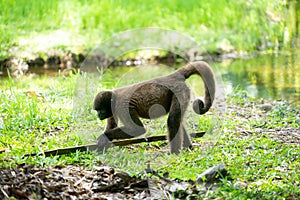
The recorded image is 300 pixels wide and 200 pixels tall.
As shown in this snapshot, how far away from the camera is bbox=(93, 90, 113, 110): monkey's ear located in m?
6.62

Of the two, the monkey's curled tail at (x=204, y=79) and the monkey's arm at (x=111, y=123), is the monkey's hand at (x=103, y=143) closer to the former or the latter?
the monkey's arm at (x=111, y=123)

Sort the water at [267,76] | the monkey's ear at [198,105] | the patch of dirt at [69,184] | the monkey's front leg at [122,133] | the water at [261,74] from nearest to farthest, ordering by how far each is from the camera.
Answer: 1. the patch of dirt at [69,184]
2. the monkey's front leg at [122,133]
3. the monkey's ear at [198,105]
4. the water at [261,74]
5. the water at [267,76]

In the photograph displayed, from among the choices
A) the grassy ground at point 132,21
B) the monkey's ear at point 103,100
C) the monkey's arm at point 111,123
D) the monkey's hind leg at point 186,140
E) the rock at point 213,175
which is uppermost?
the grassy ground at point 132,21

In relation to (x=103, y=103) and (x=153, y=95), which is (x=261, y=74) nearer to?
(x=153, y=95)

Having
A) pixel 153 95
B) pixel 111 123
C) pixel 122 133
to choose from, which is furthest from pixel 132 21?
pixel 122 133

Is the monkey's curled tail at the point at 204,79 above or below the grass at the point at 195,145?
above

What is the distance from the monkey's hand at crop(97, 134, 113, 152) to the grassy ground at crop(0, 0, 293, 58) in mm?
7441

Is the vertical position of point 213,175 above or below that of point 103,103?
below

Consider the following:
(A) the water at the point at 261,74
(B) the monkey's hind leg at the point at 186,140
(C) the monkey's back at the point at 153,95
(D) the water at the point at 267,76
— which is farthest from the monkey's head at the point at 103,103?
(D) the water at the point at 267,76

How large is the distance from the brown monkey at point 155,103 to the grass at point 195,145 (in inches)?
10.1

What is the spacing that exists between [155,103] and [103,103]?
0.64 metres

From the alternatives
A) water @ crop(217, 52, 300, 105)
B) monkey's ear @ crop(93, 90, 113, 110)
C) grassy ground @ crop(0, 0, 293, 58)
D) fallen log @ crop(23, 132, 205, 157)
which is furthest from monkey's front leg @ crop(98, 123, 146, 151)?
grassy ground @ crop(0, 0, 293, 58)

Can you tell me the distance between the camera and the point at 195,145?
680 cm

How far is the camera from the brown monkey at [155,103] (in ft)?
21.5
